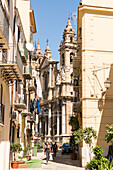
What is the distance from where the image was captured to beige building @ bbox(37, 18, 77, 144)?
5572 centimetres

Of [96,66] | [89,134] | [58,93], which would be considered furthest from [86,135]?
[58,93]

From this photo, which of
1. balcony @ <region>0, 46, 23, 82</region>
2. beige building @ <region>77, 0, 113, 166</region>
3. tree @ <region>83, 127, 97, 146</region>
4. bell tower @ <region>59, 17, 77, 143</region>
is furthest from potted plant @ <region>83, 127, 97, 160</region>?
bell tower @ <region>59, 17, 77, 143</region>

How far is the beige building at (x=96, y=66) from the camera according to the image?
20.5m

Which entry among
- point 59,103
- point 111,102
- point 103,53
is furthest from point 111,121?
point 59,103

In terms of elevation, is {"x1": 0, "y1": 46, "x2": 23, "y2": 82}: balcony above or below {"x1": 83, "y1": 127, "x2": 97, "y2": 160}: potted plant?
above

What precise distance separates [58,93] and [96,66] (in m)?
A: 37.7

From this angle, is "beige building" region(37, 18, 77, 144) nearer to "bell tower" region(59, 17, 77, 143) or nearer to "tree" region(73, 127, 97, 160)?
"bell tower" region(59, 17, 77, 143)

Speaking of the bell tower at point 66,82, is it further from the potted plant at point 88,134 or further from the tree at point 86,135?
the potted plant at point 88,134

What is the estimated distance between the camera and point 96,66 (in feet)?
69.8

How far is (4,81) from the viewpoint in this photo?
13.4 meters

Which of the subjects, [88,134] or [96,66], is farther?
[96,66]

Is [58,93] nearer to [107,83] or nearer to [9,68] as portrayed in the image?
[107,83]

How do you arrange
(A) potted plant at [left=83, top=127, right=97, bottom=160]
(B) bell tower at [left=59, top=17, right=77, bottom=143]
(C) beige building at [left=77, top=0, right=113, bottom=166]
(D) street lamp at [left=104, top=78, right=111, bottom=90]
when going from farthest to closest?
(B) bell tower at [left=59, top=17, right=77, bottom=143], (C) beige building at [left=77, top=0, right=113, bottom=166], (D) street lamp at [left=104, top=78, right=111, bottom=90], (A) potted plant at [left=83, top=127, right=97, bottom=160]

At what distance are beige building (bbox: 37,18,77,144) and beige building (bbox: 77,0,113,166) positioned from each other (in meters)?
32.6
